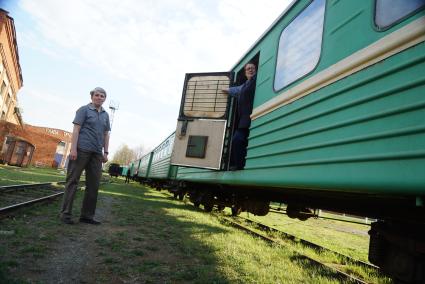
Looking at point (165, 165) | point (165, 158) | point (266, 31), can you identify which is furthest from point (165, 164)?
point (266, 31)

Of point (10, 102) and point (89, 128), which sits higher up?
point (10, 102)

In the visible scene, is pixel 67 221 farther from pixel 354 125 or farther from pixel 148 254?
pixel 354 125

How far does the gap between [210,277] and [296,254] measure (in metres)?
2.14

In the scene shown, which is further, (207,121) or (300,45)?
(207,121)

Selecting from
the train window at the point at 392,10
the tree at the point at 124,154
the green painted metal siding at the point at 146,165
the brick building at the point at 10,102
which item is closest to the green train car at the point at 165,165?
the green painted metal siding at the point at 146,165

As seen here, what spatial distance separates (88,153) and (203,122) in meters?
1.89

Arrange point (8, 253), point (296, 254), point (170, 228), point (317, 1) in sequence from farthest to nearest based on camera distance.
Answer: point (170, 228) → point (296, 254) → point (317, 1) → point (8, 253)

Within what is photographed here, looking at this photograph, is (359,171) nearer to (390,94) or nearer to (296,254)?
(390,94)

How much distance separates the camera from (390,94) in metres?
2.10

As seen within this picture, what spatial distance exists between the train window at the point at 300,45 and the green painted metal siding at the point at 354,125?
0.35 feet

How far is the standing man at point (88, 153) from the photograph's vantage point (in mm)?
4789

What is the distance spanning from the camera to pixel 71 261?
123 inches

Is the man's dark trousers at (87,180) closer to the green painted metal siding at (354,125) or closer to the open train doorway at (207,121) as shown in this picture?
the open train doorway at (207,121)

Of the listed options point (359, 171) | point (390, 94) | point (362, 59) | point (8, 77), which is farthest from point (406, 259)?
point (8, 77)
